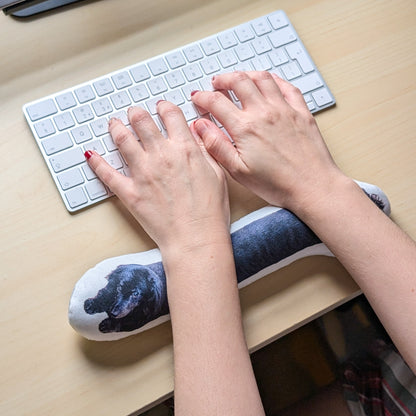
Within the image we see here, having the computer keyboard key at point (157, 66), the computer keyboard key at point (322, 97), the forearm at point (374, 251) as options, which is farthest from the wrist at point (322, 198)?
the computer keyboard key at point (157, 66)

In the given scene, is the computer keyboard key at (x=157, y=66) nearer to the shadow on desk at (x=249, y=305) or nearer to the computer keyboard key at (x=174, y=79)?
the computer keyboard key at (x=174, y=79)

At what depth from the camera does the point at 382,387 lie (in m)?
0.77

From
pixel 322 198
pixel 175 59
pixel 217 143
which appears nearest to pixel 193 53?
pixel 175 59

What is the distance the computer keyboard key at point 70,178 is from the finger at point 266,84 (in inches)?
8.9

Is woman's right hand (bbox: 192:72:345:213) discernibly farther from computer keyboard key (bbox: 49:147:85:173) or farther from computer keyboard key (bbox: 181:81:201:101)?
computer keyboard key (bbox: 49:147:85:173)

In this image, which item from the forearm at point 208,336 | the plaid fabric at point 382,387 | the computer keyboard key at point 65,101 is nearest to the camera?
the forearm at point 208,336

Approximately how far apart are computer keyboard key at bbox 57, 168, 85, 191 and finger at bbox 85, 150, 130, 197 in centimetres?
2

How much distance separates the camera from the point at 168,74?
61 centimetres

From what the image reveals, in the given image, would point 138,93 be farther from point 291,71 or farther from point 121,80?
point 291,71

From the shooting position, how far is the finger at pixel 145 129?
0.57 meters

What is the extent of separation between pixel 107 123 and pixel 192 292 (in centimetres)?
21

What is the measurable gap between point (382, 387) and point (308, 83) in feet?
1.50

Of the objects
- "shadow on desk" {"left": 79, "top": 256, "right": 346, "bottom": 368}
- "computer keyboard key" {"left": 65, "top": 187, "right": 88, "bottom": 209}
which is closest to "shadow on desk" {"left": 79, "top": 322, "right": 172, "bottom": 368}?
"shadow on desk" {"left": 79, "top": 256, "right": 346, "bottom": 368}

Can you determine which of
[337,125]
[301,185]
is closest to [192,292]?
[301,185]
